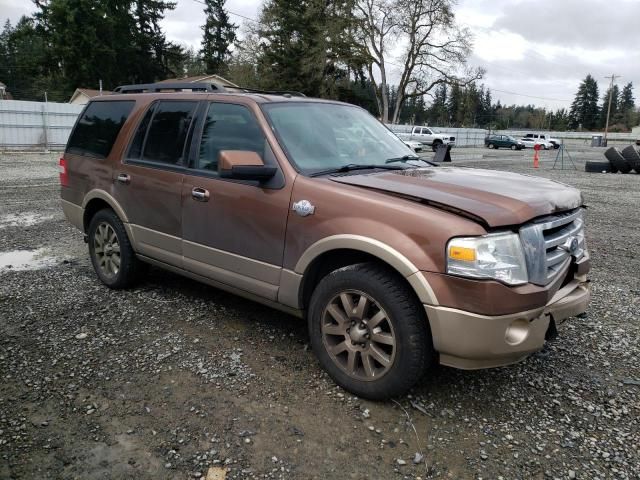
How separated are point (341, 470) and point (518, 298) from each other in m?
1.27

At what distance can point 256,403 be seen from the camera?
3025mm

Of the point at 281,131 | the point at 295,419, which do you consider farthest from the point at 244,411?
the point at 281,131

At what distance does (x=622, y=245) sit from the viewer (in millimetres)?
7301

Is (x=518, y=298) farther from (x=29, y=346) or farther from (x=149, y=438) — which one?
(x=29, y=346)

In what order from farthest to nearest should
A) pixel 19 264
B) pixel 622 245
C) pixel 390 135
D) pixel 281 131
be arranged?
pixel 622 245 < pixel 19 264 < pixel 390 135 < pixel 281 131

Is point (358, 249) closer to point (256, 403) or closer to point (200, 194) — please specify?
point (256, 403)

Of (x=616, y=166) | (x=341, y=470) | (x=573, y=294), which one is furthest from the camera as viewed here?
(x=616, y=166)

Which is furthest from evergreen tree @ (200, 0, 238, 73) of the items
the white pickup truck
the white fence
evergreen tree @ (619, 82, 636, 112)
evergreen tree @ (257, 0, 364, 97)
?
evergreen tree @ (619, 82, 636, 112)

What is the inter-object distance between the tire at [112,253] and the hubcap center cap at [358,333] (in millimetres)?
2547

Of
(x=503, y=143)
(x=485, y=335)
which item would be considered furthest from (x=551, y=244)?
(x=503, y=143)

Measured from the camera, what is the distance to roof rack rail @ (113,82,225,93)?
4195 millimetres

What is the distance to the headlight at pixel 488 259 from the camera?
2.60 m

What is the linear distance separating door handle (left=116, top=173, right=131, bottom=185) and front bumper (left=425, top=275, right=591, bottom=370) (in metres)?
3.03

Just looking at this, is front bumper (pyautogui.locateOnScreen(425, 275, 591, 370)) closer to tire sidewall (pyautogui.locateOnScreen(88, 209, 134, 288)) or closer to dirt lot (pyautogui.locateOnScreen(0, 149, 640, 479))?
dirt lot (pyautogui.locateOnScreen(0, 149, 640, 479))
